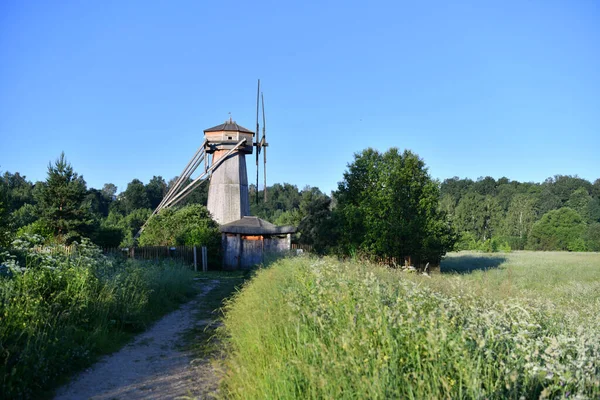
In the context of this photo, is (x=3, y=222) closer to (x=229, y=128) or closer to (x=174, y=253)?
(x=174, y=253)

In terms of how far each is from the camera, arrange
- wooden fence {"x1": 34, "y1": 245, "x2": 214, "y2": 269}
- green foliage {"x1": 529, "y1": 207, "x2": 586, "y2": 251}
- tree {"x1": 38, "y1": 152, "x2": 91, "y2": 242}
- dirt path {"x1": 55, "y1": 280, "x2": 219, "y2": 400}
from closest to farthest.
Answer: dirt path {"x1": 55, "y1": 280, "x2": 219, "y2": 400}, wooden fence {"x1": 34, "y1": 245, "x2": 214, "y2": 269}, tree {"x1": 38, "y1": 152, "x2": 91, "y2": 242}, green foliage {"x1": 529, "y1": 207, "x2": 586, "y2": 251}

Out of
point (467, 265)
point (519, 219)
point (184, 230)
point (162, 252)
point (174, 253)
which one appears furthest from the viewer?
point (519, 219)

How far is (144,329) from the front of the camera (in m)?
9.66

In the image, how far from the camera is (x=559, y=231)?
63.1 m

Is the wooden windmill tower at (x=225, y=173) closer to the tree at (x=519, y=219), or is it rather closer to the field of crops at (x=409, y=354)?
the field of crops at (x=409, y=354)

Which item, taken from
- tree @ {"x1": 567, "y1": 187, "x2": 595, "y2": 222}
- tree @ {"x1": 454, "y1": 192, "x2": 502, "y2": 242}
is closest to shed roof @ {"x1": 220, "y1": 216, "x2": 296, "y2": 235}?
tree @ {"x1": 454, "y1": 192, "x2": 502, "y2": 242}

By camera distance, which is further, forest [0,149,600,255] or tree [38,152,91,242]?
tree [38,152,91,242]

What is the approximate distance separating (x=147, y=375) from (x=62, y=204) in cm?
2598

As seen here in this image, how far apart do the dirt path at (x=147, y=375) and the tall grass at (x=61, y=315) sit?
0.27 m

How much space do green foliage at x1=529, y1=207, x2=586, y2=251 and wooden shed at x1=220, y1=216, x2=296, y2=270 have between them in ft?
150

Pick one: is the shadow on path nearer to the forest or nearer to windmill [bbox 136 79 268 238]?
the forest

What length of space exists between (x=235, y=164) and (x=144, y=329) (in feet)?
87.1

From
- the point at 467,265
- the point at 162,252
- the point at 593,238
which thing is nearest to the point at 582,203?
the point at 593,238

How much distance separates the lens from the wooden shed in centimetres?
2925
